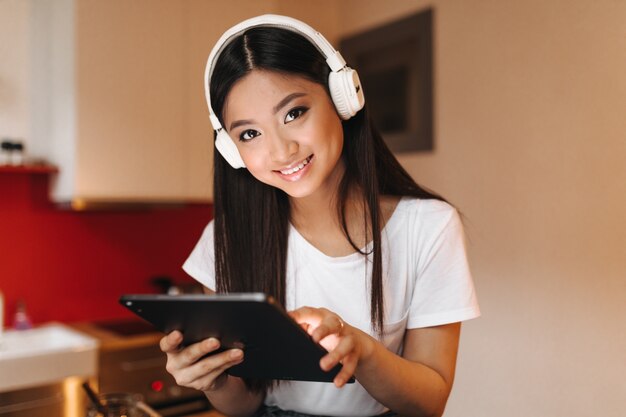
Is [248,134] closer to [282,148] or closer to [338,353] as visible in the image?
[282,148]

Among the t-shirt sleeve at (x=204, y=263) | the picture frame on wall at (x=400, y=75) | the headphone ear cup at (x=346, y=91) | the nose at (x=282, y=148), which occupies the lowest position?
the t-shirt sleeve at (x=204, y=263)

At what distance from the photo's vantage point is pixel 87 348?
199 centimetres

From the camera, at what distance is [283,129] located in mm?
Result: 886

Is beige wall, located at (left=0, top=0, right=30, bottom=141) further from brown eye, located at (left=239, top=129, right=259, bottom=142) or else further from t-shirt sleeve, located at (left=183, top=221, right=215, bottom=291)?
brown eye, located at (left=239, top=129, right=259, bottom=142)

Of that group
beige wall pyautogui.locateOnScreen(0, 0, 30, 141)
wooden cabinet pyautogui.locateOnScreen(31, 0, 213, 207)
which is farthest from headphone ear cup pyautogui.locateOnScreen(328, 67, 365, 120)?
beige wall pyautogui.locateOnScreen(0, 0, 30, 141)

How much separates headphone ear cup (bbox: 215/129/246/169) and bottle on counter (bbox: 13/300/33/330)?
1.62 metres

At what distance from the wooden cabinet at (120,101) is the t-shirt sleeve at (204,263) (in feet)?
3.73

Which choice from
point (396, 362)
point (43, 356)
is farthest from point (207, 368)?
point (43, 356)

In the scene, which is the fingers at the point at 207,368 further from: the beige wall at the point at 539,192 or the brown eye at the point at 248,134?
the beige wall at the point at 539,192

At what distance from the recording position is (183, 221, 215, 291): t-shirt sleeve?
3.57 feet

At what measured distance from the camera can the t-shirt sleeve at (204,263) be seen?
1088mm

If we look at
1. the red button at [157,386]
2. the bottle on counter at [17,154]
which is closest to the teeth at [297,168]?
the red button at [157,386]

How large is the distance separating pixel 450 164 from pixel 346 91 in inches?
43.8

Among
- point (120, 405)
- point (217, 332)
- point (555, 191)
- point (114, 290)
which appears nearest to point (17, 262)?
point (114, 290)
